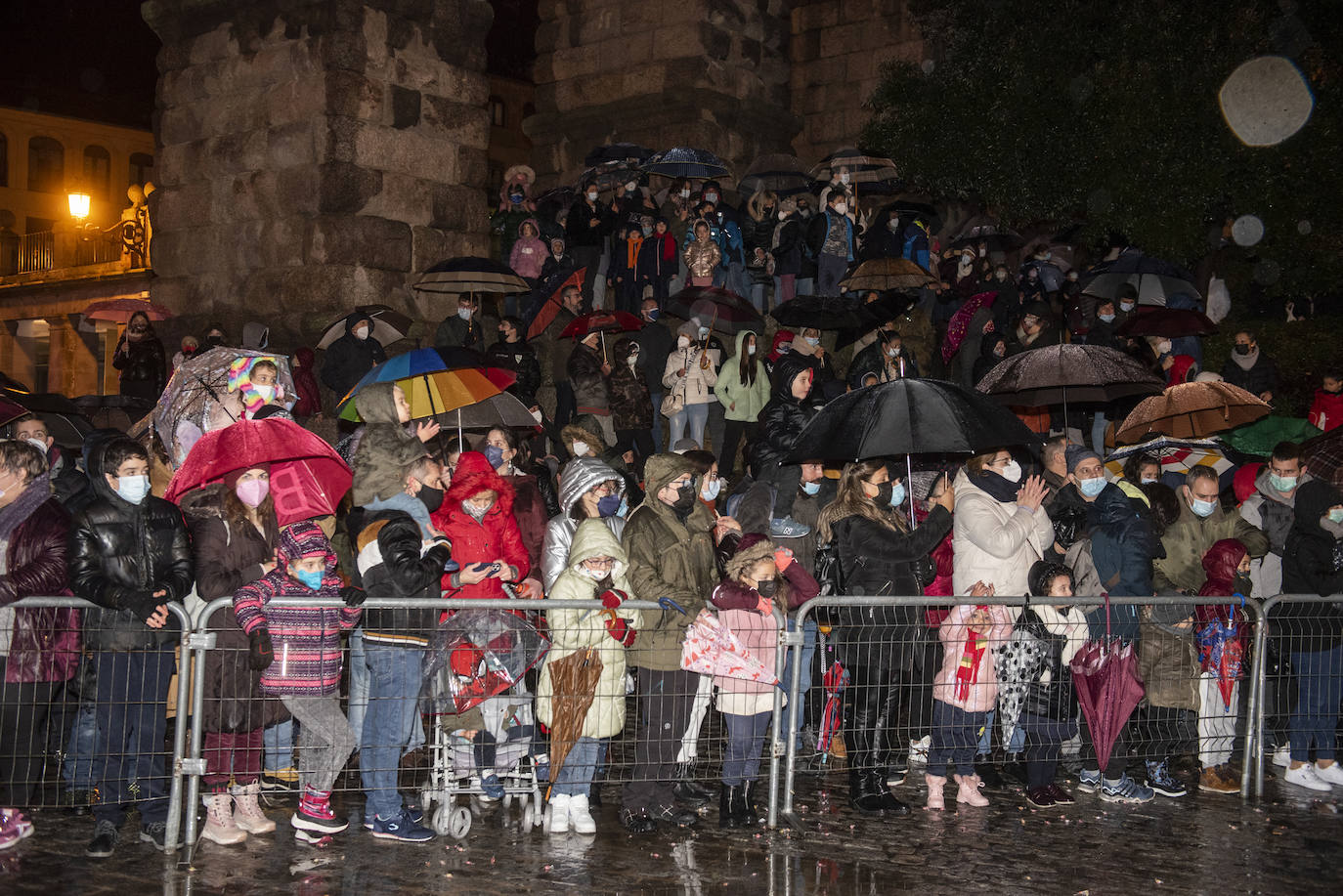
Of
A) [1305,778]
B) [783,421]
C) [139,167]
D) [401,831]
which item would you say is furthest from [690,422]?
[139,167]

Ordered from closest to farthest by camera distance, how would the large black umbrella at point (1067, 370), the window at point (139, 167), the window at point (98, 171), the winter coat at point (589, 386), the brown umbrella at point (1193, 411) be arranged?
the large black umbrella at point (1067, 370), the brown umbrella at point (1193, 411), the winter coat at point (589, 386), the window at point (98, 171), the window at point (139, 167)

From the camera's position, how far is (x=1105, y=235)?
1698 cm

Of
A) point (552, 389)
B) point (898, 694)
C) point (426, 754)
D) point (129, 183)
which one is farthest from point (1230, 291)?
point (129, 183)

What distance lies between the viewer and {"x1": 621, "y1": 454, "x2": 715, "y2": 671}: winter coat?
7438 millimetres

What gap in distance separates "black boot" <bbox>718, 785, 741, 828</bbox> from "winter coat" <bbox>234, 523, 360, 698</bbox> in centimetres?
203

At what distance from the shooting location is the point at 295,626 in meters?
6.60

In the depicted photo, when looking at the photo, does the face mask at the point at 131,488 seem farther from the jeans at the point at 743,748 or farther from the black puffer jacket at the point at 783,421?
the black puffer jacket at the point at 783,421

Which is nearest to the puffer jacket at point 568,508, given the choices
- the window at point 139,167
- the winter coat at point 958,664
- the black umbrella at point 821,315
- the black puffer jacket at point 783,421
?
the winter coat at point 958,664

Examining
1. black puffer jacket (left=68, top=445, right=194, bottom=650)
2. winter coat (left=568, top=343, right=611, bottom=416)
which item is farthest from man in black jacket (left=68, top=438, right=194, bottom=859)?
winter coat (left=568, top=343, right=611, bottom=416)

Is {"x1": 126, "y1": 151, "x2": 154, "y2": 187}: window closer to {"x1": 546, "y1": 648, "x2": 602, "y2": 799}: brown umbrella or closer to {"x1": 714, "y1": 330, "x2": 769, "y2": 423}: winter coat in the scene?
{"x1": 714, "y1": 330, "x2": 769, "y2": 423}: winter coat

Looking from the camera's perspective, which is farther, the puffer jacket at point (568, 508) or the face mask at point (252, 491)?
the puffer jacket at point (568, 508)

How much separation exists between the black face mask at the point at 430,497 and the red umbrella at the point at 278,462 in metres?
0.41

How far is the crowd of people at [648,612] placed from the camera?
6.70 m

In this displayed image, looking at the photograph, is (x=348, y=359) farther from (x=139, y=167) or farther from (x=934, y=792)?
(x=139, y=167)
